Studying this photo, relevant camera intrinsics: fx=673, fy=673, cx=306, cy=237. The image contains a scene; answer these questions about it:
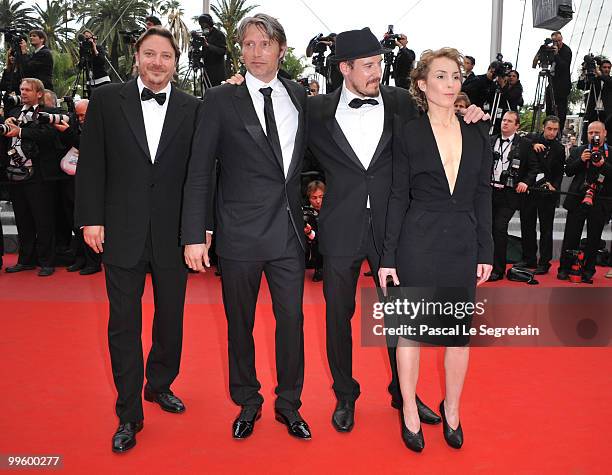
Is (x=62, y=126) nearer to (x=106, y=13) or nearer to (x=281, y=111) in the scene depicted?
(x=281, y=111)

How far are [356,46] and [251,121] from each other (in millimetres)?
500

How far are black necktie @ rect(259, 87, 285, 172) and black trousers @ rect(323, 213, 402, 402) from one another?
45cm

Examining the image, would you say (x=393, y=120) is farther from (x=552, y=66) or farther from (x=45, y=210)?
(x=552, y=66)

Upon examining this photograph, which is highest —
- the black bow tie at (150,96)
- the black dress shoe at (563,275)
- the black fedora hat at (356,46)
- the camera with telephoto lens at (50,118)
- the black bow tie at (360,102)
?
the black fedora hat at (356,46)

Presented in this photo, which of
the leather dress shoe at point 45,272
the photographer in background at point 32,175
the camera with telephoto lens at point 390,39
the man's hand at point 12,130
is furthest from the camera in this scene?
the camera with telephoto lens at point 390,39

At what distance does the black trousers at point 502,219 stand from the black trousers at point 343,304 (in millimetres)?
3606

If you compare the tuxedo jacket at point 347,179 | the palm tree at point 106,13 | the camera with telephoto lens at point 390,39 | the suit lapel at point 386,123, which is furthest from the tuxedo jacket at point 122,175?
the palm tree at point 106,13

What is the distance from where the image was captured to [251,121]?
2562 mm

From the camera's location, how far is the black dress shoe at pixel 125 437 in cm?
252

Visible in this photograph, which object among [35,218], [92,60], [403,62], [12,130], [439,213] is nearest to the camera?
[439,213]

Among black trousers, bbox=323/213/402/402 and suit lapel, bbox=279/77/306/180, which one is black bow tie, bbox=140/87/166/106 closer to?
suit lapel, bbox=279/77/306/180

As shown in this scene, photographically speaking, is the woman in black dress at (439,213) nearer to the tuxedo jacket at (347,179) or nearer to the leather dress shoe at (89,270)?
the tuxedo jacket at (347,179)

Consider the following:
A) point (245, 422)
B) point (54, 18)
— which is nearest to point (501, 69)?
point (245, 422)

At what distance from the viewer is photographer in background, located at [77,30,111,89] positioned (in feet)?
23.1
